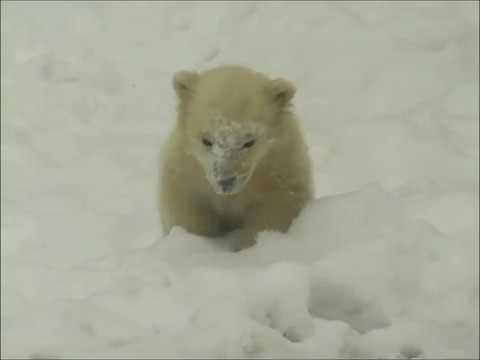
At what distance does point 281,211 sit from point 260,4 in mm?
3179

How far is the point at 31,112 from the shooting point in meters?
5.56

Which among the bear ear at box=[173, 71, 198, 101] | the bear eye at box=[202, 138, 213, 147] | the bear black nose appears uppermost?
the bear ear at box=[173, 71, 198, 101]

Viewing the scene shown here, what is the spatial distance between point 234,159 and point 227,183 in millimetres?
84

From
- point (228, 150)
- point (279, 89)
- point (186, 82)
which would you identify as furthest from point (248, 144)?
point (186, 82)

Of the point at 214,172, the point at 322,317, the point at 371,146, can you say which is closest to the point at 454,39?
the point at 371,146

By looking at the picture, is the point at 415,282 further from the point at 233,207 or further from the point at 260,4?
the point at 260,4

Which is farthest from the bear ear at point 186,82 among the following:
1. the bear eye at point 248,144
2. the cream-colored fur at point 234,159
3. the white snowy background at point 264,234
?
the white snowy background at point 264,234

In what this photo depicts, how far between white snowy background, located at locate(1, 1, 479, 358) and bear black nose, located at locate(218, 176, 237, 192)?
8.6 inches

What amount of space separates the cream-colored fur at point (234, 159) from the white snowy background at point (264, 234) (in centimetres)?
17

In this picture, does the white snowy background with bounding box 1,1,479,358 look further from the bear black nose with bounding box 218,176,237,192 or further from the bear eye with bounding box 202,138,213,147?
the bear eye with bounding box 202,138,213,147

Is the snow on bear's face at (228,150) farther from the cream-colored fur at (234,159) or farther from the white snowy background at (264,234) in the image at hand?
the white snowy background at (264,234)

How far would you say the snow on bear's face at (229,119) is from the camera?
3264mm

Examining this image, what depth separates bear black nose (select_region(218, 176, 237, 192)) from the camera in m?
3.24

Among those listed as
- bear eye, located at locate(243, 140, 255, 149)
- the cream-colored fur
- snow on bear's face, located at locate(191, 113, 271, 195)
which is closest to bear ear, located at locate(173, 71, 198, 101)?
the cream-colored fur
